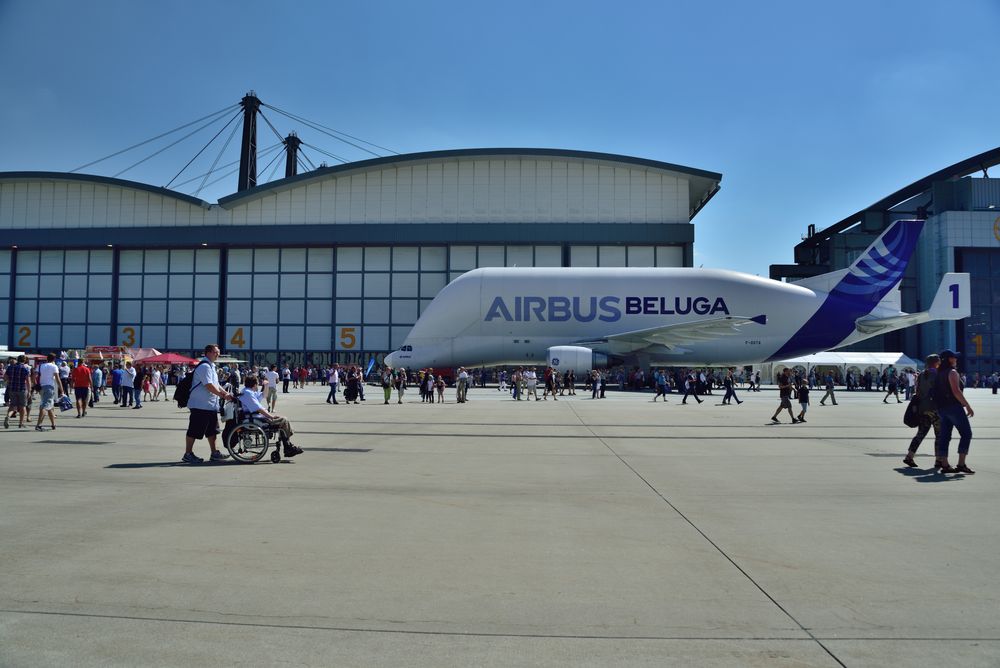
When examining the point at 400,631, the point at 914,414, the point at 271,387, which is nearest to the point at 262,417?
the point at 400,631

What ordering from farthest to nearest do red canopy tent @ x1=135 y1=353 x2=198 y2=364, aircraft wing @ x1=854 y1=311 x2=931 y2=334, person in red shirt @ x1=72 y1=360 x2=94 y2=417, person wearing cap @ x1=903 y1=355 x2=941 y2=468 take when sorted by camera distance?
red canopy tent @ x1=135 y1=353 x2=198 y2=364 < aircraft wing @ x1=854 y1=311 x2=931 y2=334 < person in red shirt @ x1=72 y1=360 x2=94 y2=417 < person wearing cap @ x1=903 y1=355 x2=941 y2=468

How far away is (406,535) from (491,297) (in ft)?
112

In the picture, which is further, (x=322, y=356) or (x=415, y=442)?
(x=322, y=356)

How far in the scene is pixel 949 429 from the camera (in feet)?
30.2

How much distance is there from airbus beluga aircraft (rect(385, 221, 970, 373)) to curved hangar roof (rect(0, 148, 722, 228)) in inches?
618

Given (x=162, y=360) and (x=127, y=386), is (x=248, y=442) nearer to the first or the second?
(x=127, y=386)

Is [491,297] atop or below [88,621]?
atop

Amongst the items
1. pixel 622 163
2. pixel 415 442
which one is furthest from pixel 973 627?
pixel 622 163

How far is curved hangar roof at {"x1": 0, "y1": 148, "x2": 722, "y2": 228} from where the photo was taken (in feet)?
178

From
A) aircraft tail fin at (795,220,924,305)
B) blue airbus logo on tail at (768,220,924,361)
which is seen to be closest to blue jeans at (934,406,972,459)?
blue airbus logo on tail at (768,220,924,361)

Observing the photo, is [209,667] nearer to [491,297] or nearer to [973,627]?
A: [973,627]

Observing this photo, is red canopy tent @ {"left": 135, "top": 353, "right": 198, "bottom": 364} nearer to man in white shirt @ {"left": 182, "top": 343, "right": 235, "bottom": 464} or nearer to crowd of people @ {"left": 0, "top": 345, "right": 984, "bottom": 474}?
crowd of people @ {"left": 0, "top": 345, "right": 984, "bottom": 474}

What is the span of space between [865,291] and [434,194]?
31.3 m

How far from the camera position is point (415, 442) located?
1272 centimetres
